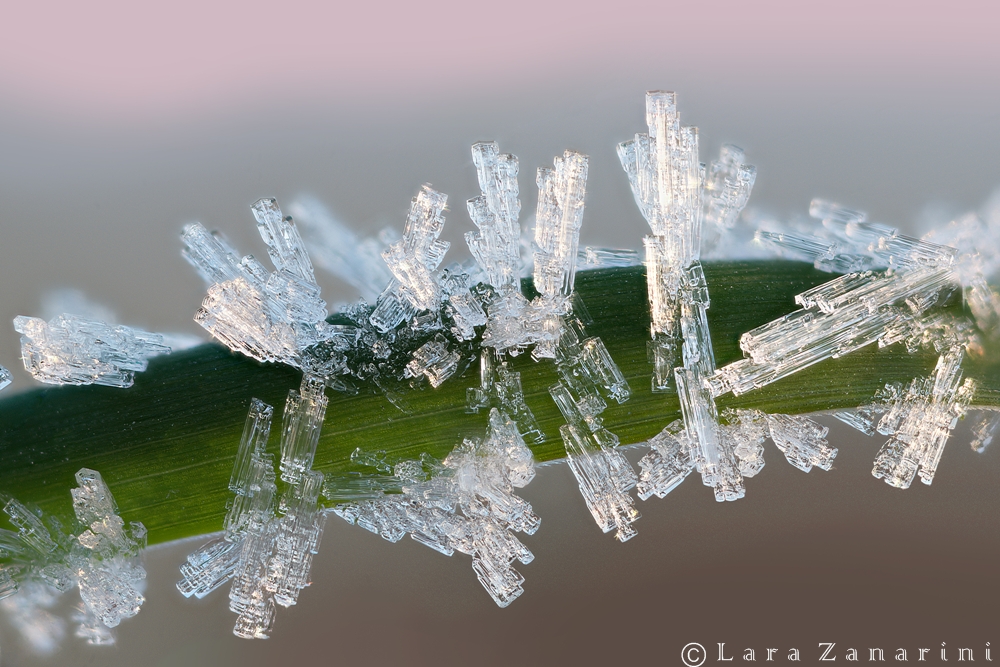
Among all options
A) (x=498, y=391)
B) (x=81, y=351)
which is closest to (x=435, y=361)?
(x=498, y=391)

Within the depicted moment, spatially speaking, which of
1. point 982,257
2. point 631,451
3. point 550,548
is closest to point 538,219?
point 631,451

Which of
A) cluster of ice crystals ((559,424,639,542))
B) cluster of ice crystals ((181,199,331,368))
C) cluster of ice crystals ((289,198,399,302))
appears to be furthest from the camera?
cluster of ice crystals ((289,198,399,302))

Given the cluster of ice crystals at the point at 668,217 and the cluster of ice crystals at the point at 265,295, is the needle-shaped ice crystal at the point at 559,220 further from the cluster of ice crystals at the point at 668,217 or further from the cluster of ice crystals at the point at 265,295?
the cluster of ice crystals at the point at 265,295

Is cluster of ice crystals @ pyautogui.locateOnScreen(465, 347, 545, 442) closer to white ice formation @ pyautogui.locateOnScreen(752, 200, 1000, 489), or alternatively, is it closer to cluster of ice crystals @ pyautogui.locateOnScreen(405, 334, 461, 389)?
cluster of ice crystals @ pyautogui.locateOnScreen(405, 334, 461, 389)

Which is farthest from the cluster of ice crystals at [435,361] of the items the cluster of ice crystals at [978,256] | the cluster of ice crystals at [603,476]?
the cluster of ice crystals at [978,256]

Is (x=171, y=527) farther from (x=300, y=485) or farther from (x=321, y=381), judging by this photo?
(x=321, y=381)

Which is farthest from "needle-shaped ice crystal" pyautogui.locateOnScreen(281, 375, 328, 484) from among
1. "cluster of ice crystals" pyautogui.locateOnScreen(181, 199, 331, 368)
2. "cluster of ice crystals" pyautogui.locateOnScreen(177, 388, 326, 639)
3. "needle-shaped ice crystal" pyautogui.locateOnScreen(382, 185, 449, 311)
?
"needle-shaped ice crystal" pyautogui.locateOnScreen(382, 185, 449, 311)
